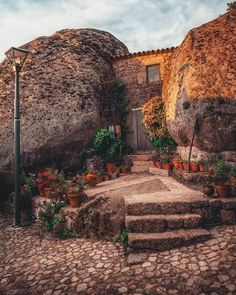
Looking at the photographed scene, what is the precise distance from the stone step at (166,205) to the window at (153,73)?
7916 mm

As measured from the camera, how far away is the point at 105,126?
11.5 m

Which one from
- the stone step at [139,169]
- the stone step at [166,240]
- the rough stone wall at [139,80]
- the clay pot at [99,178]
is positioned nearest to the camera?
the stone step at [166,240]

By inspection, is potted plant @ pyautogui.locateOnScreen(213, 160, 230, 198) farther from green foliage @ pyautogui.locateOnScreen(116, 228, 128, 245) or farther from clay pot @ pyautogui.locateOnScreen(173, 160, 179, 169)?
green foliage @ pyautogui.locateOnScreen(116, 228, 128, 245)

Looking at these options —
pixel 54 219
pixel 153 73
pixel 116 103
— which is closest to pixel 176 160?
pixel 54 219

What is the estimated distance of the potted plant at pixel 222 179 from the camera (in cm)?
559

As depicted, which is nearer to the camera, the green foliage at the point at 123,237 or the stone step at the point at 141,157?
the green foliage at the point at 123,237

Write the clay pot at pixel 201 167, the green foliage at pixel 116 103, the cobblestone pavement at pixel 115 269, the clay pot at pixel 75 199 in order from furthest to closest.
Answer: the green foliage at pixel 116 103, the clay pot at pixel 201 167, the clay pot at pixel 75 199, the cobblestone pavement at pixel 115 269

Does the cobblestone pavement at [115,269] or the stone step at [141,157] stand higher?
the stone step at [141,157]

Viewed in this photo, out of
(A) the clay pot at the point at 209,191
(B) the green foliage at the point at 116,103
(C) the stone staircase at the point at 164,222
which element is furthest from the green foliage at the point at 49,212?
(B) the green foliage at the point at 116,103

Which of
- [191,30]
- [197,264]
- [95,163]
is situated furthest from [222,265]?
[191,30]

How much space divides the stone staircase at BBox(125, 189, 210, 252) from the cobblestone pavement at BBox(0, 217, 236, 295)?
0.19 m

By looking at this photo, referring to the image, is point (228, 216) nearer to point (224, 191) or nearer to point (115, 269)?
point (224, 191)

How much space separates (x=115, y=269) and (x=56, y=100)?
770cm

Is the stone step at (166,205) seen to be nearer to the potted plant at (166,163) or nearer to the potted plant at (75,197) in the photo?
the potted plant at (75,197)
